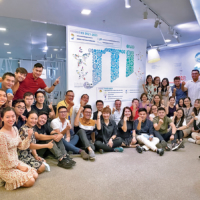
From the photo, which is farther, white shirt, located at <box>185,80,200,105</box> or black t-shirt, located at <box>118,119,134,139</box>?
white shirt, located at <box>185,80,200,105</box>

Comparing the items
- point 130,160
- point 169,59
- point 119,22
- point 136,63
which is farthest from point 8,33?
point 169,59

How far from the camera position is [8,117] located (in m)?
2.36

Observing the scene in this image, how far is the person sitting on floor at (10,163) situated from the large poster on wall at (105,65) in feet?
9.32

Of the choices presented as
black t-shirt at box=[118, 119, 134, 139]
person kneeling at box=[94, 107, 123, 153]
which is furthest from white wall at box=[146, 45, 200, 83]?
person kneeling at box=[94, 107, 123, 153]

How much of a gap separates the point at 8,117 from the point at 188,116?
14.8 ft

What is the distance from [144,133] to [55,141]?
2095 mm

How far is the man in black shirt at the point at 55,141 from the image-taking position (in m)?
3.11

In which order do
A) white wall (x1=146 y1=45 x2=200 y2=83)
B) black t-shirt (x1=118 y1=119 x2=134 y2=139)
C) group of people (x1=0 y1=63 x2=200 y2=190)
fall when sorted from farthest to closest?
white wall (x1=146 y1=45 x2=200 y2=83)
black t-shirt (x1=118 y1=119 x2=134 y2=139)
group of people (x1=0 y1=63 x2=200 y2=190)

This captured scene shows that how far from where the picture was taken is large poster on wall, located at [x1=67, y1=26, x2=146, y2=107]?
5.18 m

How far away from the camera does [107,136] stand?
405 centimetres

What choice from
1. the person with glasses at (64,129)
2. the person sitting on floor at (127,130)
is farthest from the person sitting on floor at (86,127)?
the person sitting on floor at (127,130)

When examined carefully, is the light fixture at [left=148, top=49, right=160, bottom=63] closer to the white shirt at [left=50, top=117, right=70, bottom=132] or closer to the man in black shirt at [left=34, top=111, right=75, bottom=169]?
the white shirt at [left=50, top=117, right=70, bottom=132]

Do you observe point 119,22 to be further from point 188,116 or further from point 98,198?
point 98,198

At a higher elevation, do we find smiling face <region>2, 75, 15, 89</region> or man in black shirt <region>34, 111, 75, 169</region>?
smiling face <region>2, 75, 15, 89</region>
